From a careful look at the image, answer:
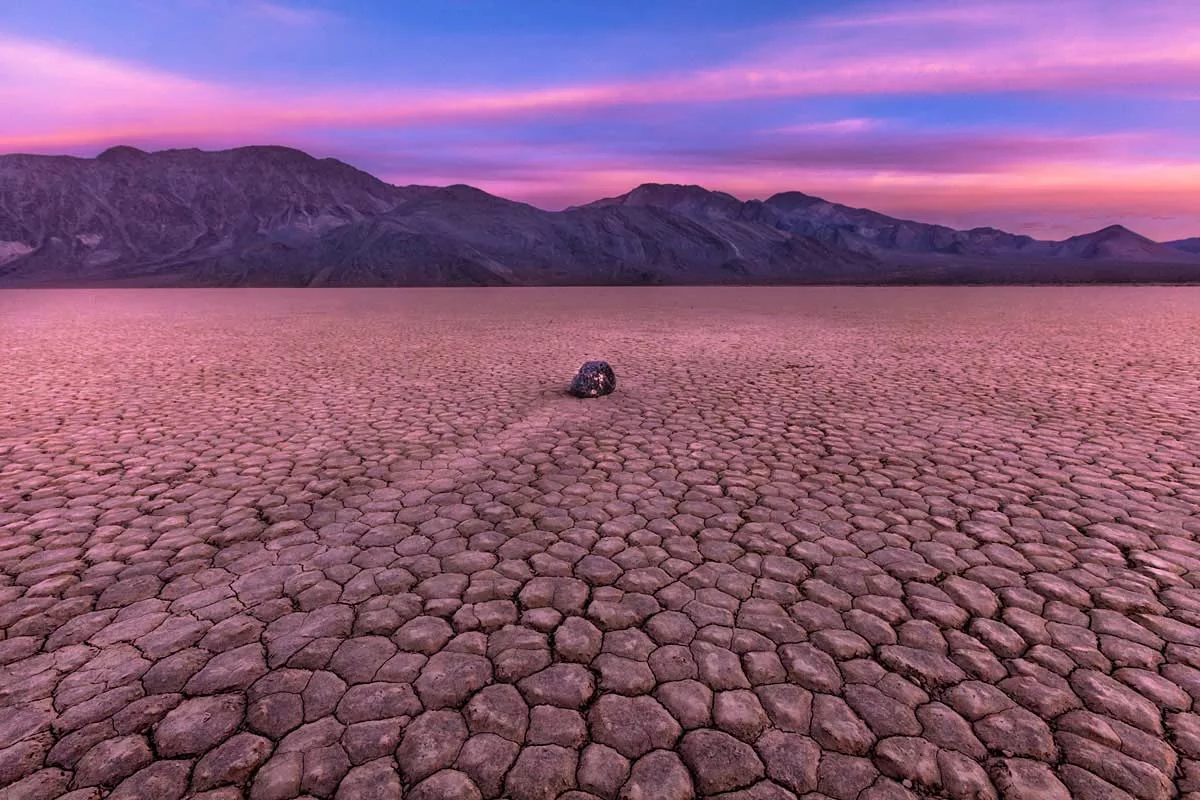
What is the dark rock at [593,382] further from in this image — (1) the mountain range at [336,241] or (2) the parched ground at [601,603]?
(1) the mountain range at [336,241]

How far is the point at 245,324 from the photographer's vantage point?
19.7 m

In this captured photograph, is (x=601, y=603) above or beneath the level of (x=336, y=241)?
beneath

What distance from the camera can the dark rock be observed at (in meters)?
7.87

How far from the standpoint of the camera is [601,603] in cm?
295

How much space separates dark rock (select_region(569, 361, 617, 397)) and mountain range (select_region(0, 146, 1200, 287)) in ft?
229

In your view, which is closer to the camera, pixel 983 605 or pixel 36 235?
pixel 983 605

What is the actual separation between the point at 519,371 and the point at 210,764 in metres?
8.23

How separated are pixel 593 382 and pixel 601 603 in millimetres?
5098

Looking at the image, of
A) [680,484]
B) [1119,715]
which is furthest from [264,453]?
[1119,715]

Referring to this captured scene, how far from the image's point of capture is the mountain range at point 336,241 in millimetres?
80562

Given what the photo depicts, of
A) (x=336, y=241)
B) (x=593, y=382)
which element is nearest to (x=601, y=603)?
(x=593, y=382)

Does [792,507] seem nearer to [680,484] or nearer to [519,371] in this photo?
[680,484]

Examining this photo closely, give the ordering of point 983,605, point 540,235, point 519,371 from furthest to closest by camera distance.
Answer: point 540,235 < point 519,371 < point 983,605

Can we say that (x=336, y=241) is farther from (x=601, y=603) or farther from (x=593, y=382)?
(x=601, y=603)
